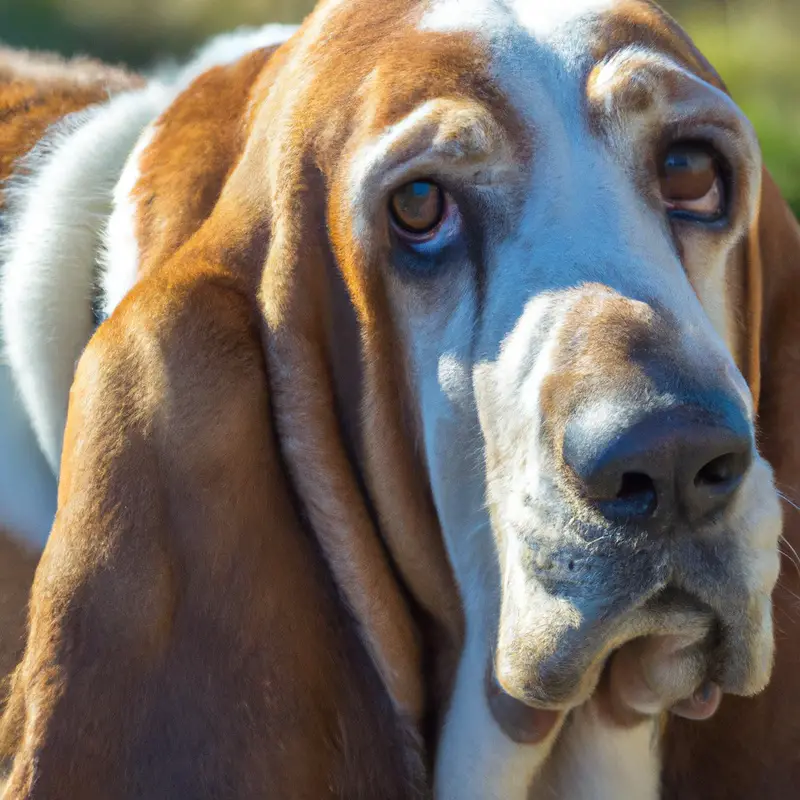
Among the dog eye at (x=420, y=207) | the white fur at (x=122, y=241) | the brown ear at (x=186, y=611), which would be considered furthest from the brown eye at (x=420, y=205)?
the white fur at (x=122, y=241)

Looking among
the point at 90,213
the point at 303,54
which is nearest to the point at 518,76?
the point at 303,54

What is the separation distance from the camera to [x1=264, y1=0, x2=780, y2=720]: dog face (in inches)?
74.2

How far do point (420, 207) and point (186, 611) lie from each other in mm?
777

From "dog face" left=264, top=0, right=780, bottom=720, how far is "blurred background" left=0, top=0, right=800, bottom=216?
226 cm

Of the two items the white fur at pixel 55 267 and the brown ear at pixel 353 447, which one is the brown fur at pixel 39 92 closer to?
the white fur at pixel 55 267

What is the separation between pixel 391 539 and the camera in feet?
7.84

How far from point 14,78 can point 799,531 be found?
7.40 ft

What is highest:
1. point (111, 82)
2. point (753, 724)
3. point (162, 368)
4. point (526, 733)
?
point (111, 82)

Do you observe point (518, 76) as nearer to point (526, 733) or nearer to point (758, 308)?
point (758, 308)

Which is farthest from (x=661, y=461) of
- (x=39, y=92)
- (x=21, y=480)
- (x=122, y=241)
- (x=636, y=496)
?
(x=39, y=92)

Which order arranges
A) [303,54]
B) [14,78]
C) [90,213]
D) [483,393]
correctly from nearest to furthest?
Result: [483,393], [303,54], [90,213], [14,78]

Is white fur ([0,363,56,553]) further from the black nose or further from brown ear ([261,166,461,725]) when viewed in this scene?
the black nose

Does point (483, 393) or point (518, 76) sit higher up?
point (518, 76)

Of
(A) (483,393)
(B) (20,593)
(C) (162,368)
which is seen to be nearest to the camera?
(A) (483,393)
